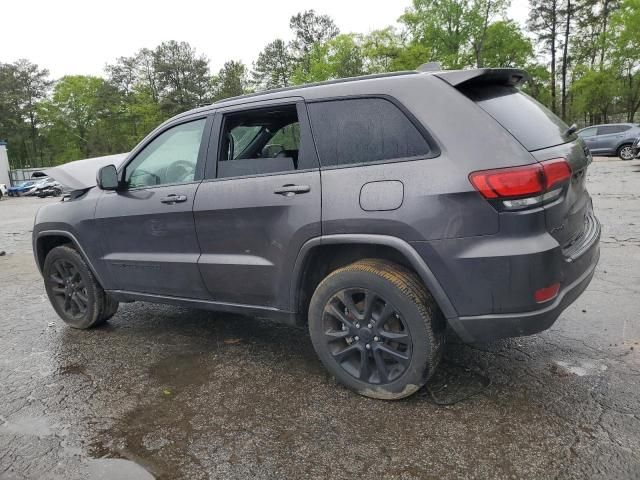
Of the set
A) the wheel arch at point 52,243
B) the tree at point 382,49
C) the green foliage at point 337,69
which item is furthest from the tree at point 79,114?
the wheel arch at point 52,243

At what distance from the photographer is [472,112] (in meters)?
2.57

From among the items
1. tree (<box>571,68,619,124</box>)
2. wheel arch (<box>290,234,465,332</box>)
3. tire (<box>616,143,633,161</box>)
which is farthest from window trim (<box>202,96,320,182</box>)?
tree (<box>571,68,619,124</box>)

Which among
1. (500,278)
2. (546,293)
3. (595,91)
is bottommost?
(546,293)

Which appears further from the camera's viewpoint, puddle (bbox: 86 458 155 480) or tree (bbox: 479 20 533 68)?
tree (bbox: 479 20 533 68)

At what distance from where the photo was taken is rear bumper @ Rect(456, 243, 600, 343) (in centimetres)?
248

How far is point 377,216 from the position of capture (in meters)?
2.64

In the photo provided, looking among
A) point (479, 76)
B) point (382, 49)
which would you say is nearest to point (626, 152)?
point (479, 76)

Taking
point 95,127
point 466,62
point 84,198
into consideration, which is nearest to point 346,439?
point 84,198

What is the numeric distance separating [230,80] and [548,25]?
3562 centimetres

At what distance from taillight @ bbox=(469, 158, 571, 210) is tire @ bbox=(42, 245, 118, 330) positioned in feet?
11.3

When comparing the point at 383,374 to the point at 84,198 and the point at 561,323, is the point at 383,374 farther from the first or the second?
the point at 84,198

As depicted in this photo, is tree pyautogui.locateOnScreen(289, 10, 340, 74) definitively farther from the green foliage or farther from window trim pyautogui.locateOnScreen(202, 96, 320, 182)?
window trim pyautogui.locateOnScreen(202, 96, 320, 182)

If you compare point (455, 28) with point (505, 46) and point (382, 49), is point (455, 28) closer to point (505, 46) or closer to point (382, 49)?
point (505, 46)

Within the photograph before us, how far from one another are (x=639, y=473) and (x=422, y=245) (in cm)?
139
